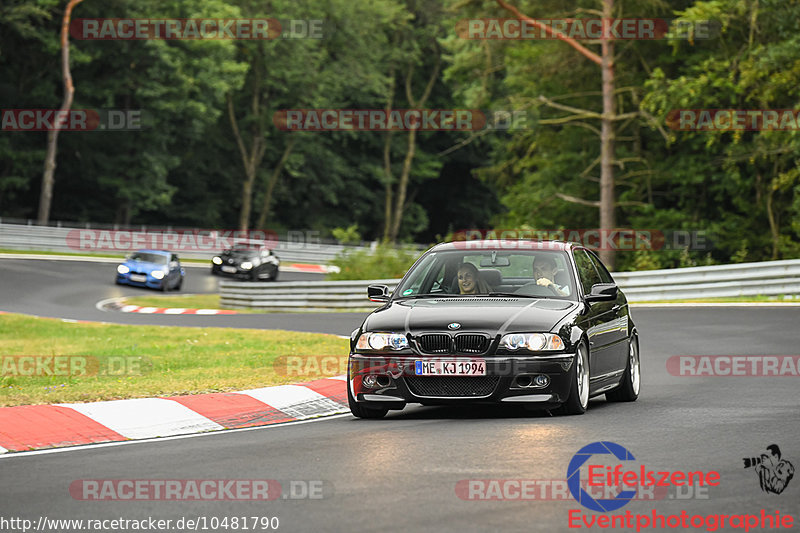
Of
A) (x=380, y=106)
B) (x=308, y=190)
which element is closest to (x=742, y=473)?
(x=308, y=190)

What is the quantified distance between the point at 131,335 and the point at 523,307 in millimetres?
12987

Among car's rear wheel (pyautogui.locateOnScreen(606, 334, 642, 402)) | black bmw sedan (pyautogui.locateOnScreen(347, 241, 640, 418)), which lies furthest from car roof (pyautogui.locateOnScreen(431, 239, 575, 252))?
car's rear wheel (pyautogui.locateOnScreen(606, 334, 642, 402))

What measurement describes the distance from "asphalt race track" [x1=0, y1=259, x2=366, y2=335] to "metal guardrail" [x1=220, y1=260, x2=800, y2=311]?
1644 mm

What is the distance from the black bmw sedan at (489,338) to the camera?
1032cm

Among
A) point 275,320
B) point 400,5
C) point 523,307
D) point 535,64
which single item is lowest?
point 275,320

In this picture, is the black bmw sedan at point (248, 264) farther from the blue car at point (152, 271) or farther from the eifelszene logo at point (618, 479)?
the eifelszene logo at point (618, 479)

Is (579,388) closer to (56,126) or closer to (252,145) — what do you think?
(56,126)

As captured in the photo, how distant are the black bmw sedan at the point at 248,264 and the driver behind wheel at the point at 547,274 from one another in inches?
1353

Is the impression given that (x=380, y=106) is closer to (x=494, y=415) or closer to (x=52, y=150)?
(x=52, y=150)

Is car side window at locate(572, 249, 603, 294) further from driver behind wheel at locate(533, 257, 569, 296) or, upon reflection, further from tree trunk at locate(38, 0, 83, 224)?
tree trunk at locate(38, 0, 83, 224)

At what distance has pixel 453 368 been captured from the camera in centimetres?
→ 1031

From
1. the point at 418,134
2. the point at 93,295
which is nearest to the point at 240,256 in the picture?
the point at 93,295

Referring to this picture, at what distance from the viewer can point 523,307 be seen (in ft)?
35.5

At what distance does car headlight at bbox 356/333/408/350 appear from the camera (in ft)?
34.3
